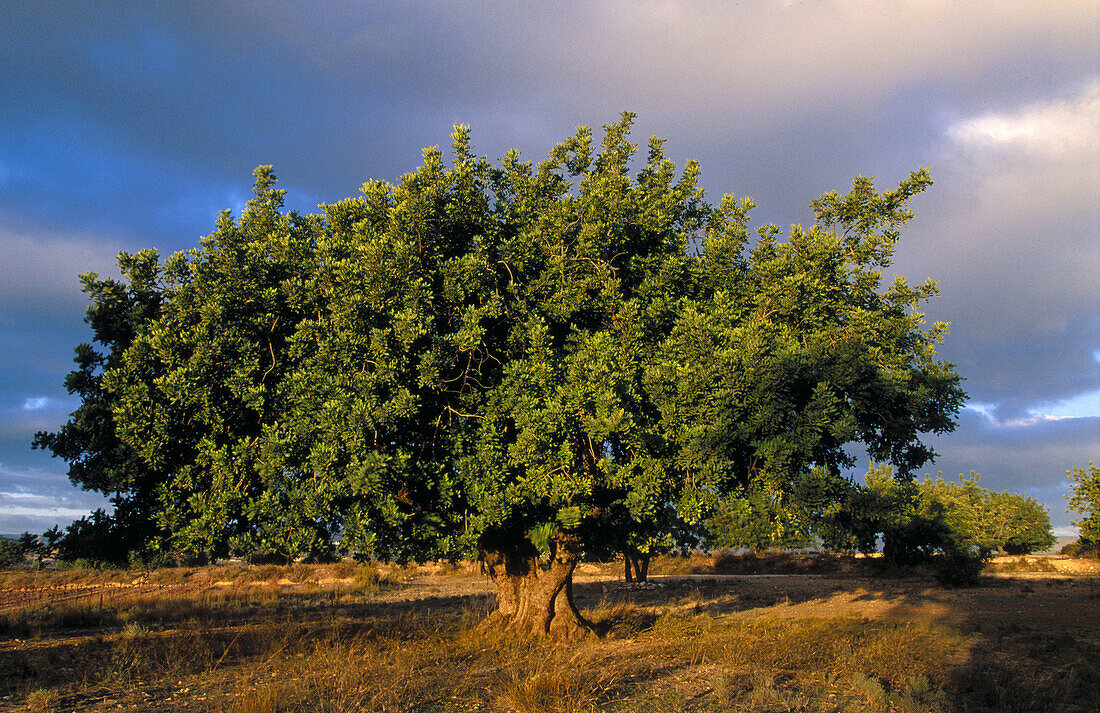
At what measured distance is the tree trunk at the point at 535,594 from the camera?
18.7 meters

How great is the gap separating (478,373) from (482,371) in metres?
0.74

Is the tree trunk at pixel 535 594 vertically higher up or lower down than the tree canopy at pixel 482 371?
lower down

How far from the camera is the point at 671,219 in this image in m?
17.0

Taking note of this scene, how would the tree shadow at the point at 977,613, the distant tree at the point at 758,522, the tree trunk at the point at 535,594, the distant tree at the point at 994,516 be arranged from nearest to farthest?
1. the tree shadow at the point at 977,613
2. the distant tree at the point at 758,522
3. the tree trunk at the point at 535,594
4. the distant tree at the point at 994,516

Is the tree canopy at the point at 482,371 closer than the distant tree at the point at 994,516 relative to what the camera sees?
Yes

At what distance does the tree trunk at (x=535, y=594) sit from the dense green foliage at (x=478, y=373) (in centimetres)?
194

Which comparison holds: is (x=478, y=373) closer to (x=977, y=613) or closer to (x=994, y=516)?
(x=977, y=613)

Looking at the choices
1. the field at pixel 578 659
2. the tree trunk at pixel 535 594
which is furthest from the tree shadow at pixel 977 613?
the tree trunk at pixel 535 594

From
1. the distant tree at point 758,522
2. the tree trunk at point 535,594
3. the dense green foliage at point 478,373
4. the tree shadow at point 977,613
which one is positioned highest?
the dense green foliage at point 478,373

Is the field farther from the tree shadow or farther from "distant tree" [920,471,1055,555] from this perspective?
"distant tree" [920,471,1055,555]

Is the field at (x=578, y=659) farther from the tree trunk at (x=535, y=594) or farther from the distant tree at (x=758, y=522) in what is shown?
the distant tree at (x=758, y=522)

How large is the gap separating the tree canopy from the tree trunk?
1408mm

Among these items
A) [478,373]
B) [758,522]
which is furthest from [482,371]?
[758,522]

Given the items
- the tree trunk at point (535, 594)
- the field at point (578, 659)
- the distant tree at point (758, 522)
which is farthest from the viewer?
the tree trunk at point (535, 594)
